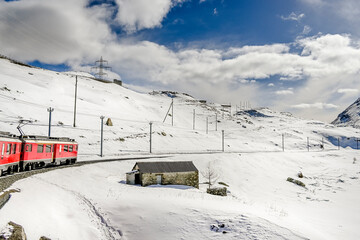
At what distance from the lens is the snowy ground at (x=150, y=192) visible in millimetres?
15461

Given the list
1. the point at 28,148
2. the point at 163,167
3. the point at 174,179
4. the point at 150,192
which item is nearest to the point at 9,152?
the point at 28,148

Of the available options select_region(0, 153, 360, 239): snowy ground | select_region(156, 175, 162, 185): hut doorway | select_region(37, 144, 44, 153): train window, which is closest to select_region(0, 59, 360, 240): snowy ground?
select_region(0, 153, 360, 239): snowy ground

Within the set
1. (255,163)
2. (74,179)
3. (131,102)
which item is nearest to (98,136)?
(74,179)

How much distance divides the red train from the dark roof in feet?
36.8

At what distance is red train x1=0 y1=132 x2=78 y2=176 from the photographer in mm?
21719

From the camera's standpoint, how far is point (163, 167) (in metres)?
31.9

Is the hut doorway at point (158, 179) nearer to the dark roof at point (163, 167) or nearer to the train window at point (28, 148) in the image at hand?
the dark roof at point (163, 167)

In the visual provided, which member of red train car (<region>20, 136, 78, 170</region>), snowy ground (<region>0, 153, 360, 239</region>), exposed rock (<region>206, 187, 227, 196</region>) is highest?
red train car (<region>20, 136, 78, 170</region>)

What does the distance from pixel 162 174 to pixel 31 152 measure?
50.5 ft

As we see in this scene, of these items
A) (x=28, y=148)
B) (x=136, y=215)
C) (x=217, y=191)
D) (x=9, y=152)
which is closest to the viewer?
(x=136, y=215)

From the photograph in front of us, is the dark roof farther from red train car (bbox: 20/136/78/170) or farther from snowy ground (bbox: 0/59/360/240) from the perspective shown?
red train car (bbox: 20/136/78/170)

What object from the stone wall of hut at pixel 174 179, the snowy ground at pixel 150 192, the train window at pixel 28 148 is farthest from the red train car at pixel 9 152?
the stone wall of hut at pixel 174 179

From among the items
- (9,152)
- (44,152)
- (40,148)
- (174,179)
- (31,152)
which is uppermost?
(40,148)

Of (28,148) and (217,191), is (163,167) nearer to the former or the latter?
(217,191)
